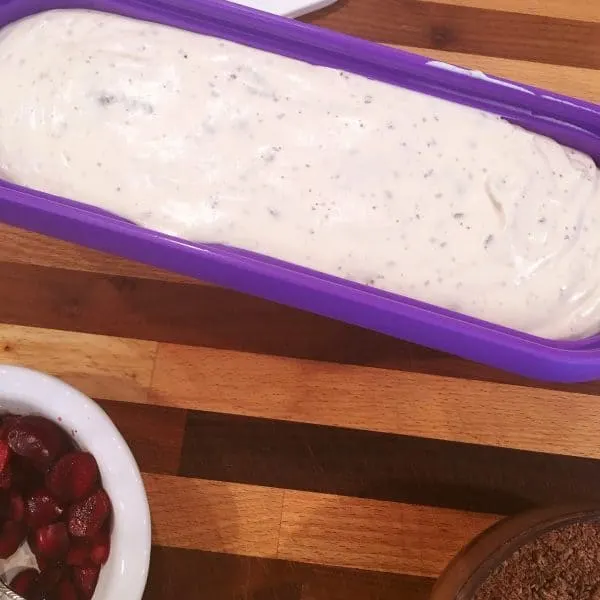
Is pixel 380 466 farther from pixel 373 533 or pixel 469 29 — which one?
pixel 469 29

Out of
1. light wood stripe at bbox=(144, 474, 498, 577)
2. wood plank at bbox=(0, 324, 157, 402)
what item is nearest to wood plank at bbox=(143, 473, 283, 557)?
light wood stripe at bbox=(144, 474, 498, 577)

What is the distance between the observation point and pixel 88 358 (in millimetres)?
819

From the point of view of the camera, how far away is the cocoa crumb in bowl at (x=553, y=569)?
653 millimetres

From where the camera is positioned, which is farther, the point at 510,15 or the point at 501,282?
the point at 510,15

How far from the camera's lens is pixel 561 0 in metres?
0.93

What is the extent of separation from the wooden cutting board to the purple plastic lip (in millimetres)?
115

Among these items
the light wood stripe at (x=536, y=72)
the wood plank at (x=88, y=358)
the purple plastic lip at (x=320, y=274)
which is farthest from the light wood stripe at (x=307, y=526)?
the light wood stripe at (x=536, y=72)

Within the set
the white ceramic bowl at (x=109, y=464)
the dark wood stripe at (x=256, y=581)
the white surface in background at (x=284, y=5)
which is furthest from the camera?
the white surface in background at (x=284, y=5)

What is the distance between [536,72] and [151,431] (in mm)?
639

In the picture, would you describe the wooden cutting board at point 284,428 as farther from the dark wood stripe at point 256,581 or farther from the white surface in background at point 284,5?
the white surface in background at point 284,5

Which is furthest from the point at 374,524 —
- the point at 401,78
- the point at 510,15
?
the point at 510,15

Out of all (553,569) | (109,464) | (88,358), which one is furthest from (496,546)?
(88,358)

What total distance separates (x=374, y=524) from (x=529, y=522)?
168 mm

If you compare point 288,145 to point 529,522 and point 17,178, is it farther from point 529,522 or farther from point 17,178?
point 529,522
